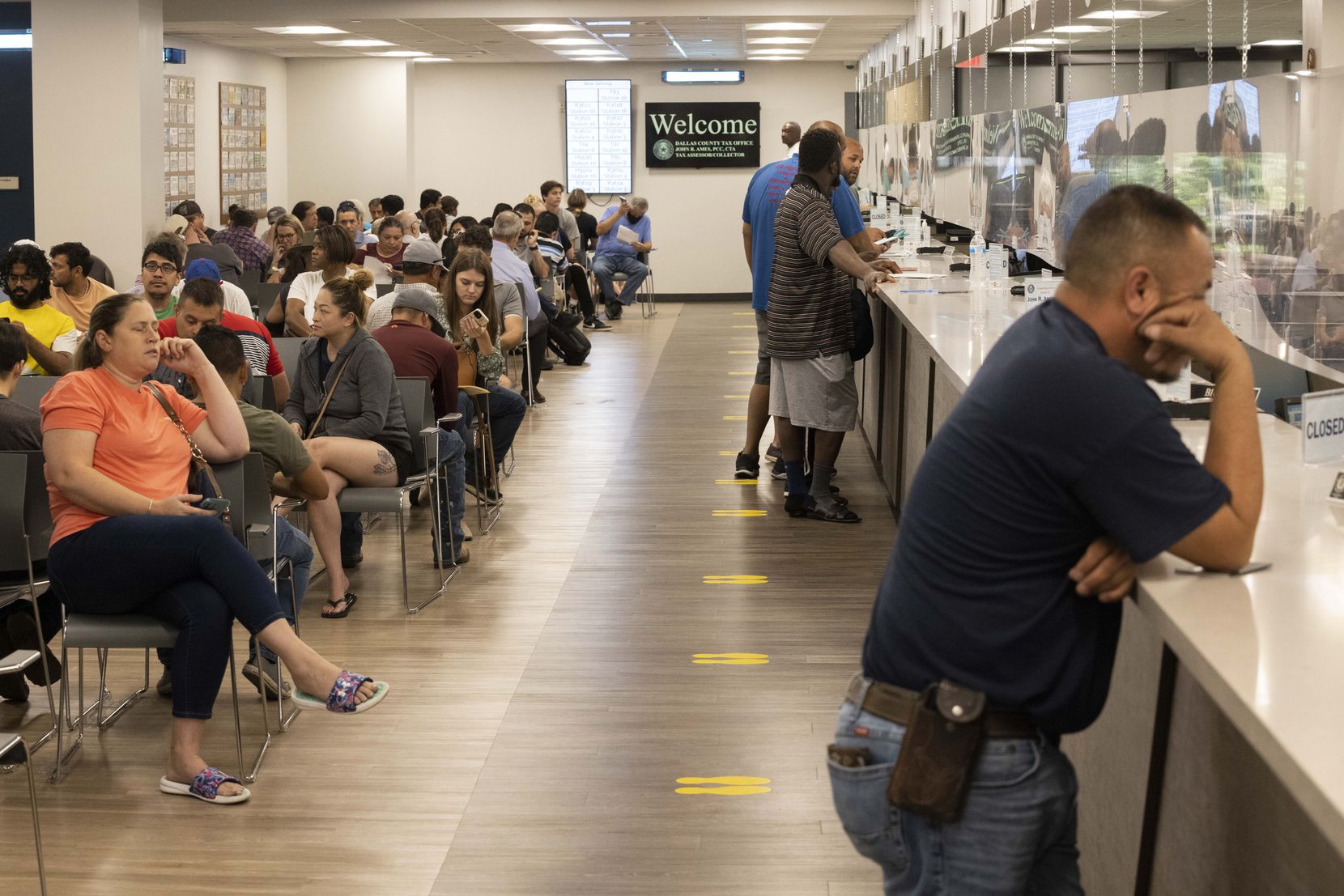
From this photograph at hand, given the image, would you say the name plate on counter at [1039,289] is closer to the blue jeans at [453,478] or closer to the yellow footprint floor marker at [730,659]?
the yellow footprint floor marker at [730,659]

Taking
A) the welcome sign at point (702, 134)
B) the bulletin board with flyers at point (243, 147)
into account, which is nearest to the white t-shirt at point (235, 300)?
the bulletin board with flyers at point (243, 147)

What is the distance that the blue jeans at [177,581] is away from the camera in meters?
3.66

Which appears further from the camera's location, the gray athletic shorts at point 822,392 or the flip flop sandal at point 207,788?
the gray athletic shorts at point 822,392

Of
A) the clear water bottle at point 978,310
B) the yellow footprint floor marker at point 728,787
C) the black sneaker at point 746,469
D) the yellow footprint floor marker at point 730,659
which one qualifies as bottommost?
the yellow footprint floor marker at point 728,787

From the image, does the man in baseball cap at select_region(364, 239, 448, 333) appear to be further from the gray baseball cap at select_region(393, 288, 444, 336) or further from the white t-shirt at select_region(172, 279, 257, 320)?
the white t-shirt at select_region(172, 279, 257, 320)

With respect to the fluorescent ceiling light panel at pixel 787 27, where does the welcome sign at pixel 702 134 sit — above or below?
below

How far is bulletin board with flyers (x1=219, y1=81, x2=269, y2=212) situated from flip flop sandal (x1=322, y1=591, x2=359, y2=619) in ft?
33.6

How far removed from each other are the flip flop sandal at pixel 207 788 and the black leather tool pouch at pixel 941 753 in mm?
2347

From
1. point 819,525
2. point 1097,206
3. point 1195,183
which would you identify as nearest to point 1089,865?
point 1097,206

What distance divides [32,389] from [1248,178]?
154 inches

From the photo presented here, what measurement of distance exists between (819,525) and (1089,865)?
3632 millimetres

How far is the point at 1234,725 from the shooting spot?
1932 millimetres

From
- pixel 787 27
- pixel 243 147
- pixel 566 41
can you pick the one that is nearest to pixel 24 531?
pixel 787 27

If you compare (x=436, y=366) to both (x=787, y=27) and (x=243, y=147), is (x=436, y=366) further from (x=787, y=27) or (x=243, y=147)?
(x=243, y=147)
